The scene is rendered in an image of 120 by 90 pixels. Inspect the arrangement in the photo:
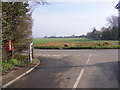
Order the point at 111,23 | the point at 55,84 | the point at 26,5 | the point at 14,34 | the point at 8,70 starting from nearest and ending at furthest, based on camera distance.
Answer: the point at 55,84
the point at 8,70
the point at 14,34
the point at 26,5
the point at 111,23

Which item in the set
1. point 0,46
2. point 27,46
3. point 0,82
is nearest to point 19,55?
point 27,46

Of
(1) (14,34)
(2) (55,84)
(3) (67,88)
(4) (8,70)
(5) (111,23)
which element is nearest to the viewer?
(3) (67,88)

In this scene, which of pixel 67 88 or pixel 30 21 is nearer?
pixel 67 88

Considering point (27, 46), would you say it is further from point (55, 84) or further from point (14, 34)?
point (55, 84)

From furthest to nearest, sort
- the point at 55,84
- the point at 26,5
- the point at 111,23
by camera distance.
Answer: the point at 111,23
the point at 26,5
the point at 55,84

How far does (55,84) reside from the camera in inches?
352

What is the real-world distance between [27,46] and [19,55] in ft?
3.21

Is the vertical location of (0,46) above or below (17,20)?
below

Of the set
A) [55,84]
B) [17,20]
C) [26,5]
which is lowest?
[55,84]

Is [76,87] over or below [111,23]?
below

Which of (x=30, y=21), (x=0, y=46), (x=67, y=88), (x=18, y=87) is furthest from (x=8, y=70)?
(x=30, y=21)

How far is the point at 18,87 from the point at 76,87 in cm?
226

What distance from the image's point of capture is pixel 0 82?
358 inches

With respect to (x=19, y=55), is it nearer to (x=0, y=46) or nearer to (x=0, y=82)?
(x=0, y=46)
